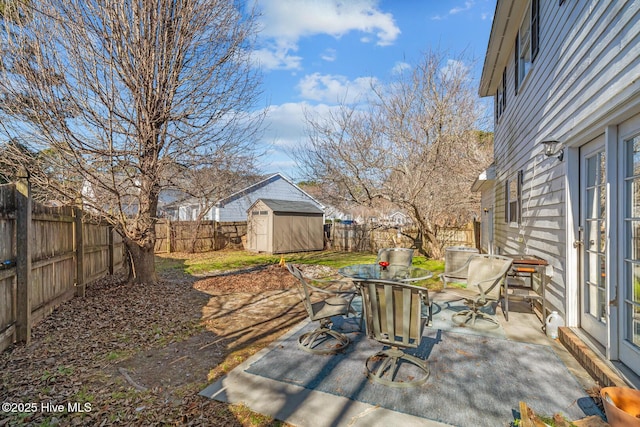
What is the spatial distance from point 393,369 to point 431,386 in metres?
0.35

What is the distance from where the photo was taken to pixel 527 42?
19.3 feet

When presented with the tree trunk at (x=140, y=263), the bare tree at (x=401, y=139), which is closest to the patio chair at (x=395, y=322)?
the tree trunk at (x=140, y=263)

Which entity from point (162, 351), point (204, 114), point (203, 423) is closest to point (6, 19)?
point (204, 114)

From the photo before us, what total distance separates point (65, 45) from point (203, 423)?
5.93 m

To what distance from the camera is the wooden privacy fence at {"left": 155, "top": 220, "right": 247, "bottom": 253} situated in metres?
15.1

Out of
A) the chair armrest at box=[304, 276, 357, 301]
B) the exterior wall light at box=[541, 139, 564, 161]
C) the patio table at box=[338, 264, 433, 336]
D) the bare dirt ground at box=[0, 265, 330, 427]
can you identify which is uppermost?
the exterior wall light at box=[541, 139, 564, 161]

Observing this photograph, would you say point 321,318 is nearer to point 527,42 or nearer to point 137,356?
point 137,356

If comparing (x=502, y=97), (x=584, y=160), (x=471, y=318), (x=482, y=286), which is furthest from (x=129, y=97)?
(x=502, y=97)

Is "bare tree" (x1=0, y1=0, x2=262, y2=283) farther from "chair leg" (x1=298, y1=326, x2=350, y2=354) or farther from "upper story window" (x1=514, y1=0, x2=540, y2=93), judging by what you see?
"upper story window" (x1=514, y1=0, x2=540, y2=93)

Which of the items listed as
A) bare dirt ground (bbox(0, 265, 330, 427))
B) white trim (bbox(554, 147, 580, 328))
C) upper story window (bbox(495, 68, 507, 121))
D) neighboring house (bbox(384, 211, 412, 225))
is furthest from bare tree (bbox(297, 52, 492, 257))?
white trim (bbox(554, 147, 580, 328))

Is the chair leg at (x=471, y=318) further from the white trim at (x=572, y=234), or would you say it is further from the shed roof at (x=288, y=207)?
the shed roof at (x=288, y=207)

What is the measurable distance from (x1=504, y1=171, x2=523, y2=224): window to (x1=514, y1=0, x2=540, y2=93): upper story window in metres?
1.87

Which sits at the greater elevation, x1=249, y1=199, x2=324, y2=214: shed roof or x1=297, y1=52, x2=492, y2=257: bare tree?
x1=297, y1=52, x2=492, y2=257: bare tree

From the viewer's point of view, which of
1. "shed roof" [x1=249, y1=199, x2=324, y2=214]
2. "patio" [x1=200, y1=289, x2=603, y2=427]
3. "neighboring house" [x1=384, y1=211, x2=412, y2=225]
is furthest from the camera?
"neighboring house" [x1=384, y1=211, x2=412, y2=225]
